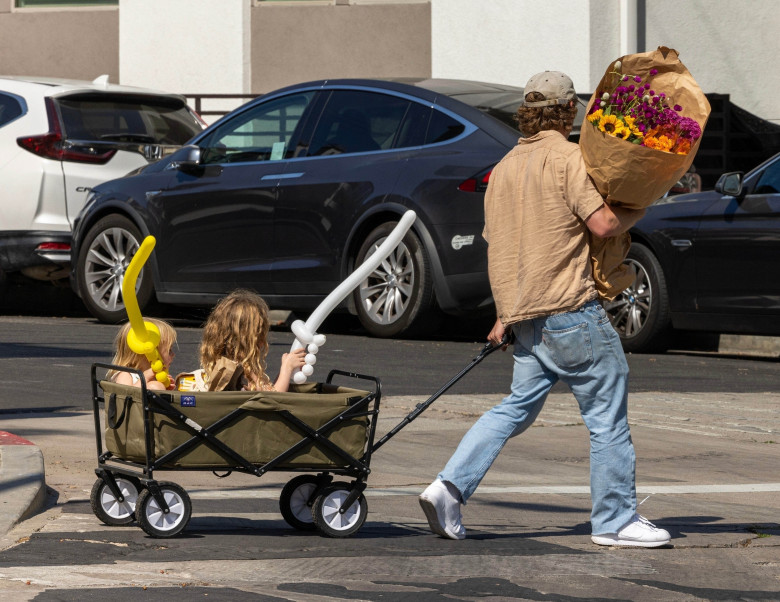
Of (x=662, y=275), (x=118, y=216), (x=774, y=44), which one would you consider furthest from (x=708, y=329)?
(x=774, y=44)

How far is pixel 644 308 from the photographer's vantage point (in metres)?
11.9

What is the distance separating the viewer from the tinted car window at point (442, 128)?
11836 mm

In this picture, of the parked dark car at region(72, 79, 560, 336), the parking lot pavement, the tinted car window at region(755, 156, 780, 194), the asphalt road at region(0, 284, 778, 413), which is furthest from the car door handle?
the parking lot pavement

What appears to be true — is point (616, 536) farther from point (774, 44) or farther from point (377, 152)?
point (774, 44)

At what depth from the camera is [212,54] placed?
2120cm

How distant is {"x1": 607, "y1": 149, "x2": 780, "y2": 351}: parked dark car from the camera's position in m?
11.3

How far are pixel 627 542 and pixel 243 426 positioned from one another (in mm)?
1348

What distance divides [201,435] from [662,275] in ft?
21.8

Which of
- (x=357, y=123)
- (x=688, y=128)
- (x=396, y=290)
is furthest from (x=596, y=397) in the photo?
(x=357, y=123)

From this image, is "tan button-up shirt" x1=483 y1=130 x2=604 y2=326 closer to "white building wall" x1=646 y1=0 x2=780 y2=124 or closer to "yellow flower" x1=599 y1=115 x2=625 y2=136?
"yellow flower" x1=599 y1=115 x2=625 y2=136

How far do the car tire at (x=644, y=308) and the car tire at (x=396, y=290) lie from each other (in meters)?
1.26

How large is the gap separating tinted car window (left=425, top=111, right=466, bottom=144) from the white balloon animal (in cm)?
603

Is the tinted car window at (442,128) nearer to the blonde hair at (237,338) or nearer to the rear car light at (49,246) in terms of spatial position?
the rear car light at (49,246)

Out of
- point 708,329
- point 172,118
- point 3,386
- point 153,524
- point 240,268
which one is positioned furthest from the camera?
point 172,118
